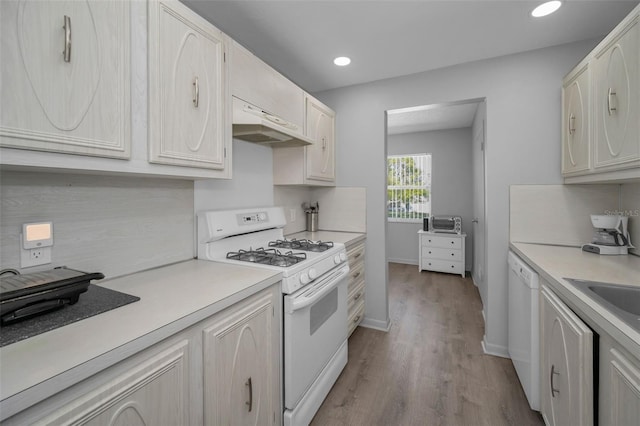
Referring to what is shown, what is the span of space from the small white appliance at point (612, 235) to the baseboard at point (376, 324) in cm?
171

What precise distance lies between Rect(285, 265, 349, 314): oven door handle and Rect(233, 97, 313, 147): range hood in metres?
1.00

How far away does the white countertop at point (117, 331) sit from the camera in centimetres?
60

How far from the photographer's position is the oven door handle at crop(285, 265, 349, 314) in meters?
1.44

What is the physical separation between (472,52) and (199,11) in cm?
199

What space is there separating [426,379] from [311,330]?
3.37ft

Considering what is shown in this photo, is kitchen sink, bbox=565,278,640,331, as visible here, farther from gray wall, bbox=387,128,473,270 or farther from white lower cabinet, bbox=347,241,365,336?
gray wall, bbox=387,128,473,270

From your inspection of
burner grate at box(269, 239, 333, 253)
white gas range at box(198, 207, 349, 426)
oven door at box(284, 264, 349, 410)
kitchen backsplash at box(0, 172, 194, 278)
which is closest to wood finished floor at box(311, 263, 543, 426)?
white gas range at box(198, 207, 349, 426)

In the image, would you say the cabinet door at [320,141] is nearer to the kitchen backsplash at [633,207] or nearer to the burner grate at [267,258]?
the burner grate at [267,258]

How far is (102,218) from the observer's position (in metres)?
1.28

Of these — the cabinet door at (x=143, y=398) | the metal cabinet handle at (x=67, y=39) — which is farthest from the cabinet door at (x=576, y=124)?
the metal cabinet handle at (x=67, y=39)

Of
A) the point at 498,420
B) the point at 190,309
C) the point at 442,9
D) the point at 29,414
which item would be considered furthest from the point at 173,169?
the point at 498,420

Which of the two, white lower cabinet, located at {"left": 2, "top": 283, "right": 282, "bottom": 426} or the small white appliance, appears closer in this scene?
white lower cabinet, located at {"left": 2, "top": 283, "right": 282, "bottom": 426}

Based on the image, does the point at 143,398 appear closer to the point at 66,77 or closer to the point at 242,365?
the point at 242,365

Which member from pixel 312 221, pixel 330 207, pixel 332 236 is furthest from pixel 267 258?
pixel 330 207
